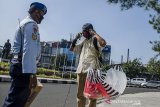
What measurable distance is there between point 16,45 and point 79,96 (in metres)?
2.09

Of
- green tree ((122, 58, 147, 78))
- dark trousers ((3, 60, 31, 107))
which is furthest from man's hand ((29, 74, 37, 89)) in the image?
green tree ((122, 58, 147, 78))

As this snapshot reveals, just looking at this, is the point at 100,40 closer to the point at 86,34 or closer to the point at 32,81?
the point at 86,34

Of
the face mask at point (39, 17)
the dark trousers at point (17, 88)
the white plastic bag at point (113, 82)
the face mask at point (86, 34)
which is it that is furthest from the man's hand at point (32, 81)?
the face mask at point (86, 34)

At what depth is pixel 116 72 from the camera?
6605mm

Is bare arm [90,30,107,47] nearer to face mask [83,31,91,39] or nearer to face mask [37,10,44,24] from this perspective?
face mask [83,31,91,39]

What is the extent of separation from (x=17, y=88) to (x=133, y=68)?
83.5 metres

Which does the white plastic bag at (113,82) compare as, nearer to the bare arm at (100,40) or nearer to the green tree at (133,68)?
the bare arm at (100,40)

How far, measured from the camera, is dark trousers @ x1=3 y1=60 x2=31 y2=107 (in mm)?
4922

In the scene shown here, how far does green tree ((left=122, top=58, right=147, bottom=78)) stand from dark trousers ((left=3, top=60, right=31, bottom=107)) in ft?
267

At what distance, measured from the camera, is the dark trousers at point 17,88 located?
4922 mm

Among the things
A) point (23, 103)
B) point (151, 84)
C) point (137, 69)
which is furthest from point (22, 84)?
point (137, 69)

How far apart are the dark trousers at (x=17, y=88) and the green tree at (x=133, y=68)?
267ft

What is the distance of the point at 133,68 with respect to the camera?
288 ft

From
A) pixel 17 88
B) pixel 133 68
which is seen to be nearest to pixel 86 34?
pixel 17 88
